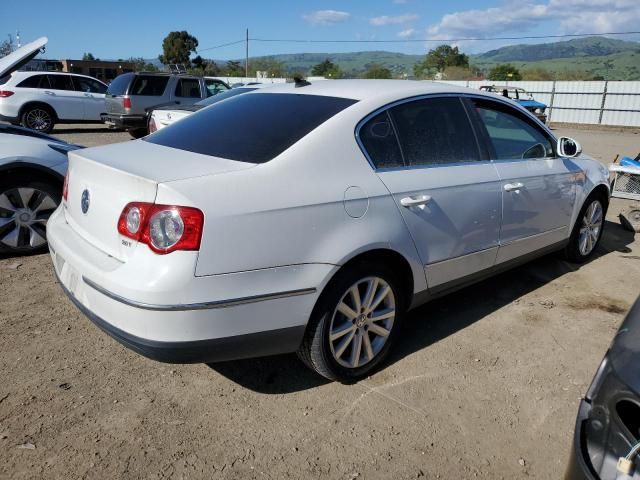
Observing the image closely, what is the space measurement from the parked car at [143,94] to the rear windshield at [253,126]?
10429 mm

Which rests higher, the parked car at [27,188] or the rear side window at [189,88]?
the rear side window at [189,88]

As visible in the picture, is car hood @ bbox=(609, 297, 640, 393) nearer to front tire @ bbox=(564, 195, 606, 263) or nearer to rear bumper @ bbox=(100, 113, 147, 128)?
front tire @ bbox=(564, 195, 606, 263)

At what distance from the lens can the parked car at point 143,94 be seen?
13.6m

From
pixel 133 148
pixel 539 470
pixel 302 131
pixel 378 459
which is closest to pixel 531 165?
pixel 302 131

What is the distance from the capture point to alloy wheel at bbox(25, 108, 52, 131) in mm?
14461

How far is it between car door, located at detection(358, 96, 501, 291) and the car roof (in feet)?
0.26

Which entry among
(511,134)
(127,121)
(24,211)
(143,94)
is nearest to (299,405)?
(511,134)

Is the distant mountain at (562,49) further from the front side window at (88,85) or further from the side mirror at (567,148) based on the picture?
the side mirror at (567,148)

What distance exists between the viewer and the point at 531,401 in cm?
303

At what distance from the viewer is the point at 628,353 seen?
180 centimetres

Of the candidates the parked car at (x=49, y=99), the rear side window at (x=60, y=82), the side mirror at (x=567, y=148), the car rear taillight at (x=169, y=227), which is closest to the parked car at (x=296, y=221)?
the car rear taillight at (x=169, y=227)

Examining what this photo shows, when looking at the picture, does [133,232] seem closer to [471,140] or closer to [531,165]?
[471,140]

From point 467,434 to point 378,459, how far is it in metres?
0.52

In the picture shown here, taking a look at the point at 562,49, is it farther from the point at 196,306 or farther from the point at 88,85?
the point at 196,306
